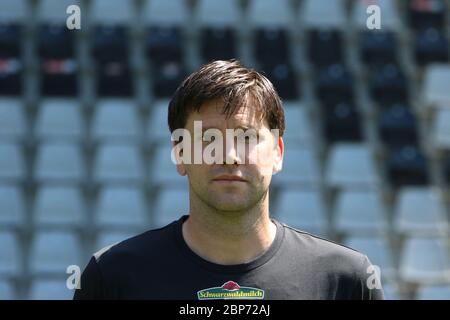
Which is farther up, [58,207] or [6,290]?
[58,207]

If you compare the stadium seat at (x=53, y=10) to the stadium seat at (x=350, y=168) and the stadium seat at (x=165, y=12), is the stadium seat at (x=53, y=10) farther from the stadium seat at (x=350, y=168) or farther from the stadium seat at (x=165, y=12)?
the stadium seat at (x=350, y=168)

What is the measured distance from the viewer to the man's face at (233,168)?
138 centimetres

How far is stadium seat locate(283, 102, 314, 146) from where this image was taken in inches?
219

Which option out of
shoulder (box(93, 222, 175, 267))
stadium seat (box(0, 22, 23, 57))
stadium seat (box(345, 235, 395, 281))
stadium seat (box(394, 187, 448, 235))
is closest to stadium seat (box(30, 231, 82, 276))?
stadium seat (box(0, 22, 23, 57))

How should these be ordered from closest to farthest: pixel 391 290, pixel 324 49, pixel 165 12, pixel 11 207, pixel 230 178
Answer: pixel 230 178
pixel 391 290
pixel 11 207
pixel 324 49
pixel 165 12

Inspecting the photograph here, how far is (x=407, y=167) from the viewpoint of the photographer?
5406 millimetres

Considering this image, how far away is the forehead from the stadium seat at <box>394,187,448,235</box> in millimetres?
3814

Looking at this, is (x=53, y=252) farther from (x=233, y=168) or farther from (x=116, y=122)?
(x=233, y=168)

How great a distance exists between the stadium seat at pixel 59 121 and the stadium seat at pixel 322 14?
5.69 ft

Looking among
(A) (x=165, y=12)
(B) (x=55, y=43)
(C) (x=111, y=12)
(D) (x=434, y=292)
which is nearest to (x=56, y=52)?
(B) (x=55, y=43)

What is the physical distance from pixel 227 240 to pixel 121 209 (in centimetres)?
375

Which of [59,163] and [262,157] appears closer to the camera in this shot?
[262,157]

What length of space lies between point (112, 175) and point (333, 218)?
130cm

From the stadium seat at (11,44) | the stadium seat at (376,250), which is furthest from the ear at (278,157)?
the stadium seat at (11,44)
